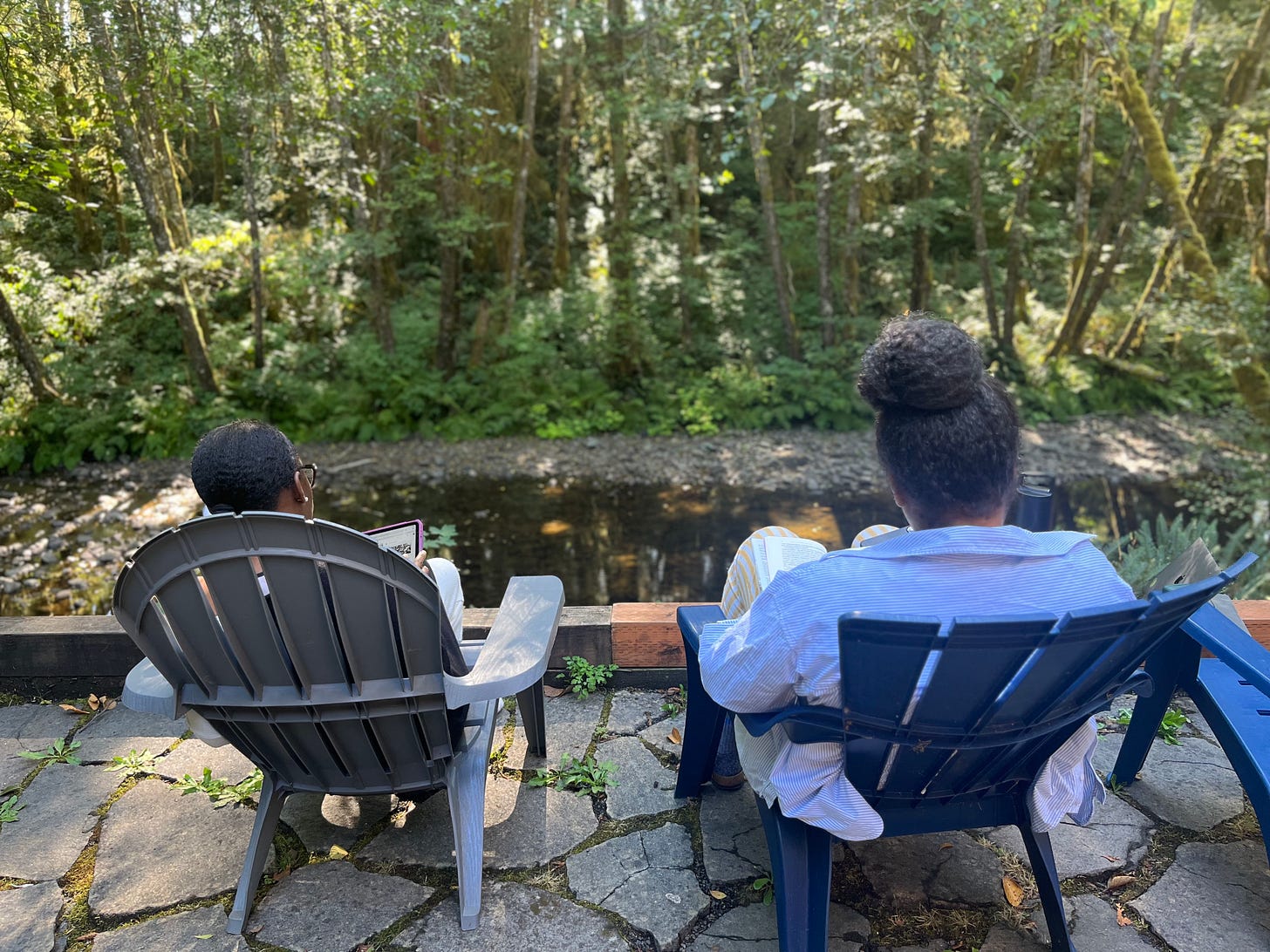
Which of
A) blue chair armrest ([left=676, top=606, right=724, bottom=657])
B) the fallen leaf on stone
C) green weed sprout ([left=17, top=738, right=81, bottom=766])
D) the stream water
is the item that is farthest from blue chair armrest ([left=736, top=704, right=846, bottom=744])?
the stream water

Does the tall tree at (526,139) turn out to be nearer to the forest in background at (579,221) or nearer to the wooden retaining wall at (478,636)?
the forest in background at (579,221)

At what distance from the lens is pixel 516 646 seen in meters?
1.74

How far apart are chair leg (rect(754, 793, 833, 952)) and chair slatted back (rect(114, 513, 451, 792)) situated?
2.35 feet

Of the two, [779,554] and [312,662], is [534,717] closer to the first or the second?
[312,662]

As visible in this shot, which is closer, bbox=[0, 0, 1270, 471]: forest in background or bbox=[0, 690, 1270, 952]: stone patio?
bbox=[0, 690, 1270, 952]: stone patio

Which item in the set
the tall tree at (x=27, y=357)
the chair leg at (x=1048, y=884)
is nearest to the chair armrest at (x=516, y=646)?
the chair leg at (x=1048, y=884)

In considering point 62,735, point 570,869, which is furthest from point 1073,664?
point 62,735

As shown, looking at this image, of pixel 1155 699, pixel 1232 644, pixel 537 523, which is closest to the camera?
pixel 1232 644

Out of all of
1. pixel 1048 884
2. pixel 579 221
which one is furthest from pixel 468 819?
pixel 579 221

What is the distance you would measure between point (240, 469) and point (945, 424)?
1388 millimetres

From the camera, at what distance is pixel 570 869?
1.87 meters

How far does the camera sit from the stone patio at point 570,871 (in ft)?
5.53

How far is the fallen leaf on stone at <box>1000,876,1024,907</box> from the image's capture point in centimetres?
179

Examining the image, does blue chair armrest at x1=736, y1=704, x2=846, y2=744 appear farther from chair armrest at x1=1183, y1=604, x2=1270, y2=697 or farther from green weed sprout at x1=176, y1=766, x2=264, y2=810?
green weed sprout at x1=176, y1=766, x2=264, y2=810
